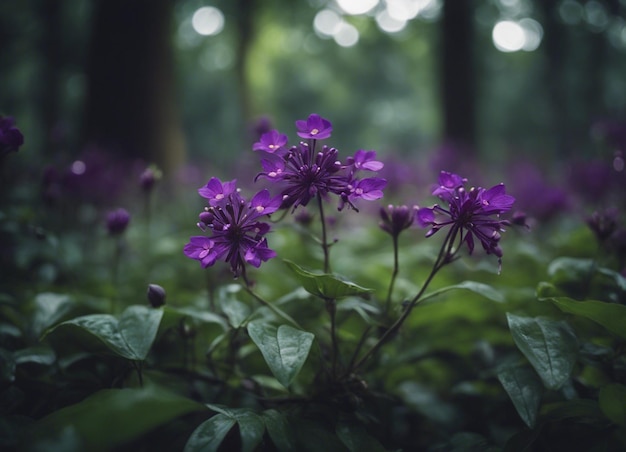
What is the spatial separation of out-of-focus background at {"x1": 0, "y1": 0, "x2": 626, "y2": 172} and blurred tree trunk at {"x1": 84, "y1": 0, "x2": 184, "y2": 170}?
0.05 ft

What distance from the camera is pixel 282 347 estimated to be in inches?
51.8

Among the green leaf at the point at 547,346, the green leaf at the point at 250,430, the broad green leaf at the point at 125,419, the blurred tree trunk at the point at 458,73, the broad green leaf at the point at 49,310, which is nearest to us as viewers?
the broad green leaf at the point at 125,419

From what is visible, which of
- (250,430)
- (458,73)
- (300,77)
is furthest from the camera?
(300,77)

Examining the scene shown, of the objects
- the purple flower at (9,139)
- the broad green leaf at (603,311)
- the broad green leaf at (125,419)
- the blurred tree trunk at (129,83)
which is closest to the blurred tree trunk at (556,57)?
the blurred tree trunk at (129,83)

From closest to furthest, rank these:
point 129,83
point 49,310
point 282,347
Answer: point 282,347
point 49,310
point 129,83

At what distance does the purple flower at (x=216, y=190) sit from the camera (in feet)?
4.55

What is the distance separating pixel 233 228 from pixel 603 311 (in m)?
1.20

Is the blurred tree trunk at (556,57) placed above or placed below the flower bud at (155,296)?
above

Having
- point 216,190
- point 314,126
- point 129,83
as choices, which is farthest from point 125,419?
point 129,83

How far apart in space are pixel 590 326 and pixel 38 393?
2.27 metres

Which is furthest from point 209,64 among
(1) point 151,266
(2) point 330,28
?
(1) point 151,266

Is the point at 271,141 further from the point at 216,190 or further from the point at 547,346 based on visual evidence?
the point at 547,346

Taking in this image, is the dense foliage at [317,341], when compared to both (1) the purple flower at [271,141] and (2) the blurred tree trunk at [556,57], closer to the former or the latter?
(1) the purple flower at [271,141]

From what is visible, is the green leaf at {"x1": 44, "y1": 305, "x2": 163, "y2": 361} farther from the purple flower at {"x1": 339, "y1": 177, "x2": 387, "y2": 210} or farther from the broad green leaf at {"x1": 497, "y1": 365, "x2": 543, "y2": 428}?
the broad green leaf at {"x1": 497, "y1": 365, "x2": 543, "y2": 428}
